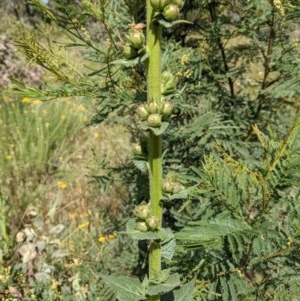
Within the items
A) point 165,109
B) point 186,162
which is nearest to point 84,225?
point 186,162

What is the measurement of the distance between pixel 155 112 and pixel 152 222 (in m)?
0.22

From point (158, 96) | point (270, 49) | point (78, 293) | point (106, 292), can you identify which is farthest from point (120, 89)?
point (78, 293)

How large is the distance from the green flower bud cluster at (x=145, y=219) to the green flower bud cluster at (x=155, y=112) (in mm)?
173

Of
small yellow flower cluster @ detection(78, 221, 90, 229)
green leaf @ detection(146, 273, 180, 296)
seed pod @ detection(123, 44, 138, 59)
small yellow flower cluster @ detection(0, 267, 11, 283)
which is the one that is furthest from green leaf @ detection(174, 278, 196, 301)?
small yellow flower cluster @ detection(78, 221, 90, 229)

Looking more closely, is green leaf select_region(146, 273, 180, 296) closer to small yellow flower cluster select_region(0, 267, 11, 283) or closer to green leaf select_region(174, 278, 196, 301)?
green leaf select_region(174, 278, 196, 301)

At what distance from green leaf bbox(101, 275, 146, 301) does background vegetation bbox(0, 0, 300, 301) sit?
3.0 inches

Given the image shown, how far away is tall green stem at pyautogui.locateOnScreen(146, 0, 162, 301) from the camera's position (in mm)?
924

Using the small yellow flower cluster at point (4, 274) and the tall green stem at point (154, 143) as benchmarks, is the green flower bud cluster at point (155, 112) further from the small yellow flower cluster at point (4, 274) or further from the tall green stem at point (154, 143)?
the small yellow flower cluster at point (4, 274)

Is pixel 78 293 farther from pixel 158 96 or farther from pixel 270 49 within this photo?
pixel 158 96

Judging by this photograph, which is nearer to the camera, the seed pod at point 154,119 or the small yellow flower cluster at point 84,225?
the seed pod at point 154,119

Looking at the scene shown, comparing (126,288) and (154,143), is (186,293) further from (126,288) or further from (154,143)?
(154,143)

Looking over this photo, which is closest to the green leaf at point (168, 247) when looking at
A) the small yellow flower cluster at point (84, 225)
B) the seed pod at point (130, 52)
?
the seed pod at point (130, 52)

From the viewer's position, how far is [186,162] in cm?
201

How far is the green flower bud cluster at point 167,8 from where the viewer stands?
2.86 ft
